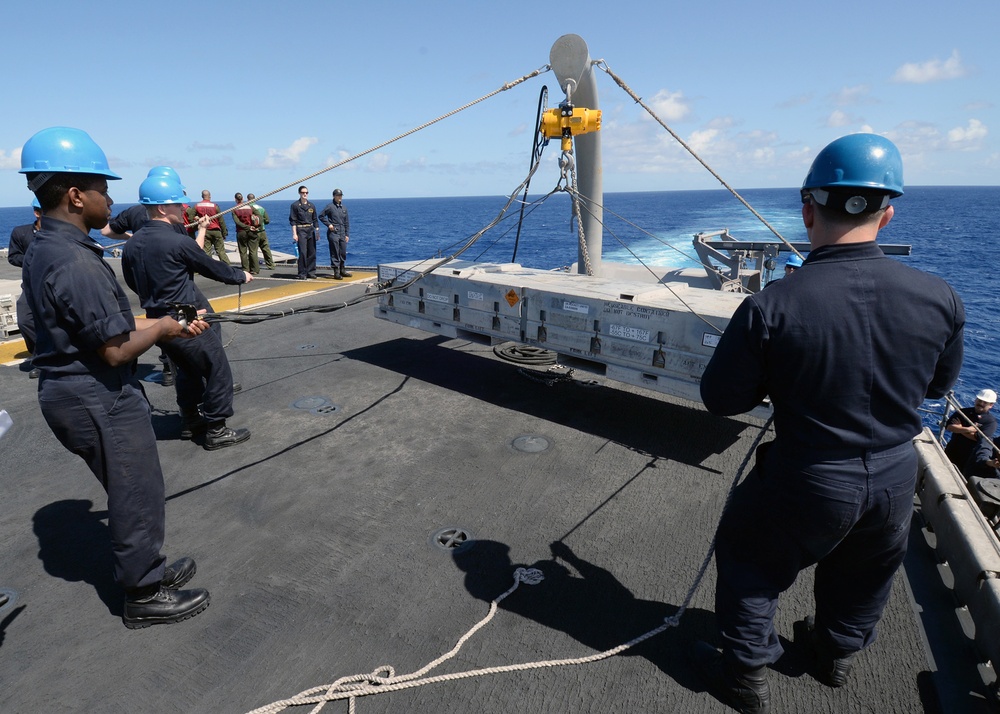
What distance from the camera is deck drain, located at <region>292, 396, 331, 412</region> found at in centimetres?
Answer: 555

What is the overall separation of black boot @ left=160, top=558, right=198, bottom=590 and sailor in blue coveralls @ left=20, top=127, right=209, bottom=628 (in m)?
0.13

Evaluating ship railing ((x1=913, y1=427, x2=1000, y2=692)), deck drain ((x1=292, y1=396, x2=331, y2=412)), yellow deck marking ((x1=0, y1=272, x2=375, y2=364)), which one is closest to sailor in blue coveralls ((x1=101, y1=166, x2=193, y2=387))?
deck drain ((x1=292, y1=396, x2=331, y2=412))

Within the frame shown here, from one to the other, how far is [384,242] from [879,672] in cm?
5389

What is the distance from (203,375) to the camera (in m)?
4.73

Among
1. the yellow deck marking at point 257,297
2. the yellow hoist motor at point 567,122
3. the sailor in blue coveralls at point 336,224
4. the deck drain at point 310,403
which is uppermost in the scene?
the yellow hoist motor at point 567,122

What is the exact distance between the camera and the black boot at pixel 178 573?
2.98m

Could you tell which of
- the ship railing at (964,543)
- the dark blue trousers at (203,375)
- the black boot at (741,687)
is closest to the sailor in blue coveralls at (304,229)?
the dark blue trousers at (203,375)

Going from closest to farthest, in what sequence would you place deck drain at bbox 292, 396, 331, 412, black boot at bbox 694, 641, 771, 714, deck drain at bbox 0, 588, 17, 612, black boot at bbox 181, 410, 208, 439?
black boot at bbox 694, 641, 771, 714 → deck drain at bbox 0, 588, 17, 612 → black boot at bbox 181, 410, 208, 439 → deck drain at bbox 292, 396, 331, 412

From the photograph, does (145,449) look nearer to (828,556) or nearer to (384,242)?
(828,556)

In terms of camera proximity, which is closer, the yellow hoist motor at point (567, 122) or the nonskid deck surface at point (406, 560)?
the nonskid deck surface at point (406, 560)

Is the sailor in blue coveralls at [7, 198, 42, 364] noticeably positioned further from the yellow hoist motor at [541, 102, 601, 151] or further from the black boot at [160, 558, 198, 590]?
the yellow hoist motor at [541, 102, 601, 151]

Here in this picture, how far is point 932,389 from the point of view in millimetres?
2248

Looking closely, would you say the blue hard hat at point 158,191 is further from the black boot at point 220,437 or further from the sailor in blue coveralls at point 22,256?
the sailor in blue coveralls at point 22,256

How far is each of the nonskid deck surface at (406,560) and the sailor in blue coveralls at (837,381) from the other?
2.54 ft
